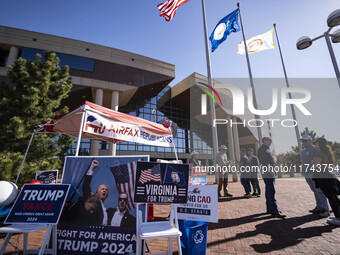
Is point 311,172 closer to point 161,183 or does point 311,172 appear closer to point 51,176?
point 161,183

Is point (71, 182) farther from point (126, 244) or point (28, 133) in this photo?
point (28, 133)

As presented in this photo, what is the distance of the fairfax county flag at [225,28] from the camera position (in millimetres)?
12281

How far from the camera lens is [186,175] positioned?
277cm

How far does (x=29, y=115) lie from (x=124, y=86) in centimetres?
1192

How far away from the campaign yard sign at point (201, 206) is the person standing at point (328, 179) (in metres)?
3.10

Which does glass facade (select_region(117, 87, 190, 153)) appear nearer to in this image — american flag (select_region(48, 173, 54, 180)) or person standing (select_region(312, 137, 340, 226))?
american flag (select_region(48, 173, 54, 180))

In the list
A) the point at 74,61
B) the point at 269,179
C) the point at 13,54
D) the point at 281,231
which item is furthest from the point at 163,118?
the point at 281,231

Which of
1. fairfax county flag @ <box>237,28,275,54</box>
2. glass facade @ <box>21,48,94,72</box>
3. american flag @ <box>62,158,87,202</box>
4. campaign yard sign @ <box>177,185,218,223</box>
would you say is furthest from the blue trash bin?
glass facade @ <box>21,48,94,72</box>

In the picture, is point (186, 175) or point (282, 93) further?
point (282, 93)

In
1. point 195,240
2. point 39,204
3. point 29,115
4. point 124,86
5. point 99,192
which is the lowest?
point 195,240

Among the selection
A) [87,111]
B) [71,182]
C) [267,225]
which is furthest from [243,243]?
[87,111]

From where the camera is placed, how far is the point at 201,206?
3295mm

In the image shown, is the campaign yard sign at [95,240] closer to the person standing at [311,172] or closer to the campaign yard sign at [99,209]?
the campaign yard sign at [99,209]

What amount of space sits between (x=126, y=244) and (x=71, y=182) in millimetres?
1416
